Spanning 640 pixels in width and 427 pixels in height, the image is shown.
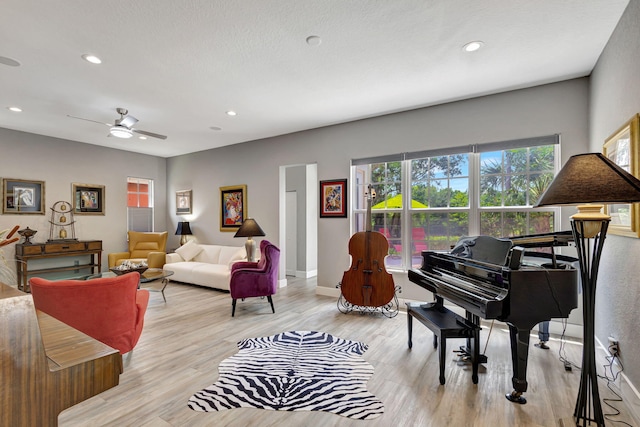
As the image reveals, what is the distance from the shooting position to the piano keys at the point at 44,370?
0.57 metres

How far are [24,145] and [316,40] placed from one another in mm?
5829

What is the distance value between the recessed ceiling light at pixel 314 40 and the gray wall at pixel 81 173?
5732 mm

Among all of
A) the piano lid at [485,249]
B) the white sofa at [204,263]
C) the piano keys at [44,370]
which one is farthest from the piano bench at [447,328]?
the white sofa at [204,263]

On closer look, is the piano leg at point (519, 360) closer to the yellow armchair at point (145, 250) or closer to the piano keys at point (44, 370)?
the piano keys at point (44, 370)

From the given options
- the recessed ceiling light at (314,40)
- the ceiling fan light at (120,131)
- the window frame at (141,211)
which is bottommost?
the window frame at (141,211)

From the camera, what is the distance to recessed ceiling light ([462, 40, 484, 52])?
264 centimetres

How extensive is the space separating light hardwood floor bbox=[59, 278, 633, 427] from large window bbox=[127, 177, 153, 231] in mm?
3716

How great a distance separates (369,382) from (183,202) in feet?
20.2

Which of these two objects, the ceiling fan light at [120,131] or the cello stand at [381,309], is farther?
the cello stand at [381,309]

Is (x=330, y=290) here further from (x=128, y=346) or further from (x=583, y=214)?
(x=583, y=214)

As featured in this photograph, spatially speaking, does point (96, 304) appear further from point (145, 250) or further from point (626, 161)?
point (145, 250)

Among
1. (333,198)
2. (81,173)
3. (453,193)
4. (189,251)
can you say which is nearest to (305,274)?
(333,198)

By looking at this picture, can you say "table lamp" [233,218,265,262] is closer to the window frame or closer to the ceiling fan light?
the ceiling fan light

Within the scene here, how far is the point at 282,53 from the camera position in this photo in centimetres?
280
